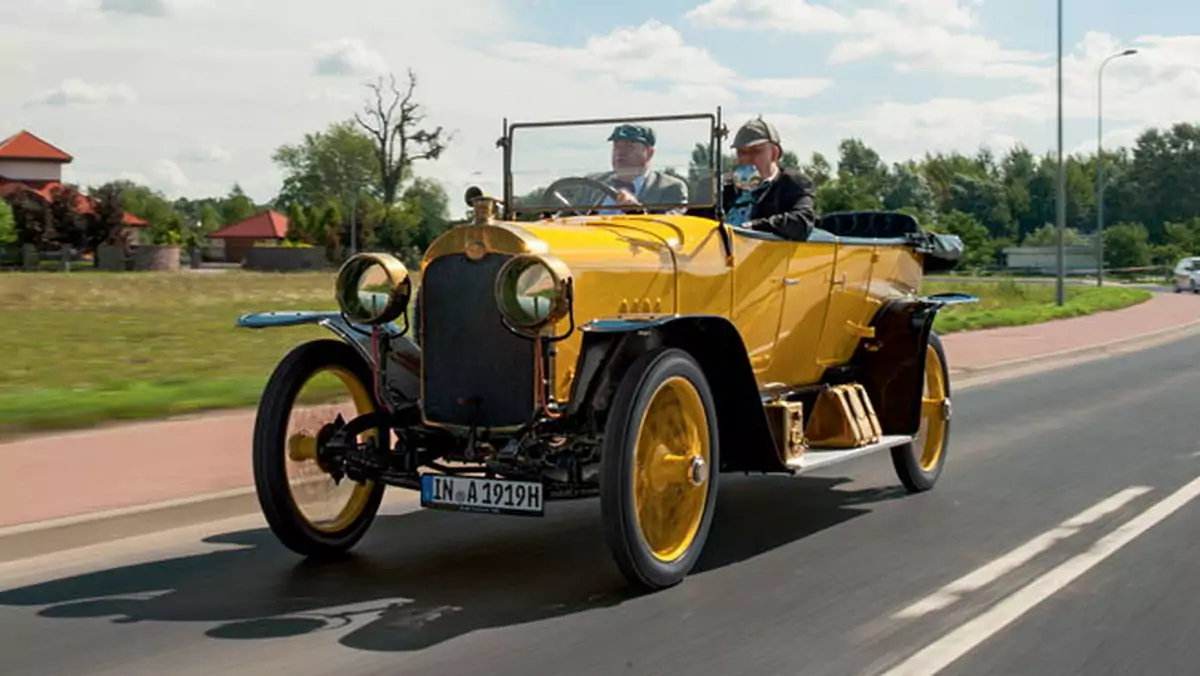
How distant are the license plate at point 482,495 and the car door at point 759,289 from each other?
69.7 inches

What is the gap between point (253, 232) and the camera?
356ft

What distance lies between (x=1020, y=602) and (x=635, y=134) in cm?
326

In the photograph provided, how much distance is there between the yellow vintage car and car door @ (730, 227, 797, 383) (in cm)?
1

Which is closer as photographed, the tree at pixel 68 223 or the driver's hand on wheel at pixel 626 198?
the driver's hand on wheel at pixel 626 198

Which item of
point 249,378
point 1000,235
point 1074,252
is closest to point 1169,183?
point 1000,235

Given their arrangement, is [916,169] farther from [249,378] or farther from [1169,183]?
[249,378]

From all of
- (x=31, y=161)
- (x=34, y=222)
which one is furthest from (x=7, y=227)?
(x=31, y=161)

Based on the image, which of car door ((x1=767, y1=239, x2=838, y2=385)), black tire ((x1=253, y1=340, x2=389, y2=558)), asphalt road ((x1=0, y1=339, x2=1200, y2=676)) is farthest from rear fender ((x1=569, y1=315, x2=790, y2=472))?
black tire ((x1=253, y1=340, x2=389, y2=558))

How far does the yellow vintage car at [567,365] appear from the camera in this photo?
5.95 meters

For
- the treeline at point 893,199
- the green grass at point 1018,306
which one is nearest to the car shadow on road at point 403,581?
the green grass at point 1018,306

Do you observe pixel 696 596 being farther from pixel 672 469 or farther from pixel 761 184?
pixel 761 184

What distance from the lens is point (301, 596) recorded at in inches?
235

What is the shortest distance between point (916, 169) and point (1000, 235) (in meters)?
16.3

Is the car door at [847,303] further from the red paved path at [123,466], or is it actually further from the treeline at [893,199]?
the treeline at [893,199]
